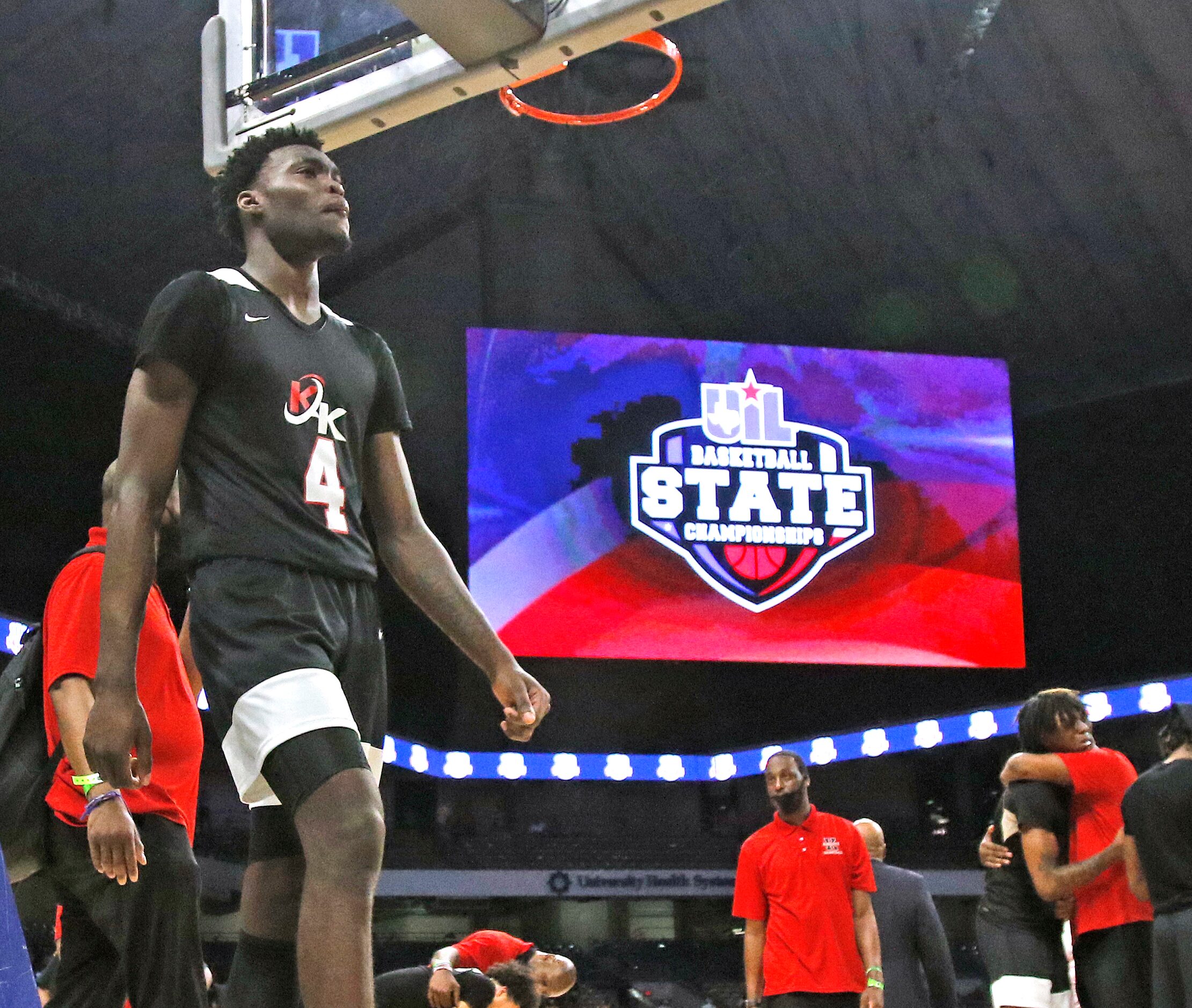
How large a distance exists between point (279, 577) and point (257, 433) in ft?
0.74

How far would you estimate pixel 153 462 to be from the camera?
7.25 ft

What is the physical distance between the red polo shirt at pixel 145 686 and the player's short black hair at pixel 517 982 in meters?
1.90

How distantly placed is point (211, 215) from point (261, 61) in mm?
6586

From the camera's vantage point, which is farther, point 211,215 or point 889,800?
point 889,800

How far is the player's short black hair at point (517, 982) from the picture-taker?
4.59 m

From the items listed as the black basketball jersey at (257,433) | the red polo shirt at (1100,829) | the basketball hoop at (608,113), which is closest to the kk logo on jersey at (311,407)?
the black basketball jersey at (257,433)

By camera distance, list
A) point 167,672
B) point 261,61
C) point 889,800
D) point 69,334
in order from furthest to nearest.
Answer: point 889,800 < point 69,334 < point 261,61 < point 167,672

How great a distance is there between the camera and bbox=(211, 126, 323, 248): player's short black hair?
251 centimetres

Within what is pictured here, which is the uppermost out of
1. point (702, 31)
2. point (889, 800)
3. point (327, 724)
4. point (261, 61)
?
point (702, 31)

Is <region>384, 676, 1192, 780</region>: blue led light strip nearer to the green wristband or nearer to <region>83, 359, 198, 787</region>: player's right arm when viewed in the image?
the green wristband

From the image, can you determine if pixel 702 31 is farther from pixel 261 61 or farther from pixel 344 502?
pixel 344 502

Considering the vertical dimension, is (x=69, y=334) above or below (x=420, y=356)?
below

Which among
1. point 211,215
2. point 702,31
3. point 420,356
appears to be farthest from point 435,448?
point 702,31

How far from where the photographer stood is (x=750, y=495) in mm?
12156
